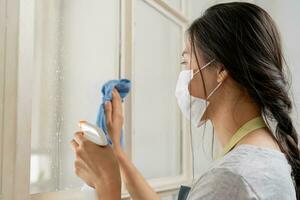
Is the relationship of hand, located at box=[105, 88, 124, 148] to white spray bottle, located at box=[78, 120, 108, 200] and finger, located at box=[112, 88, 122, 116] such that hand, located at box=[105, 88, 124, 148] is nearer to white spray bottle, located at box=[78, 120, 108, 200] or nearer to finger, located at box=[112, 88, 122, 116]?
finger, located at box=[112, 88, 122, 116]

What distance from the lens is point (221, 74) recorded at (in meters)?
0.92

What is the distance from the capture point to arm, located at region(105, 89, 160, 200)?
3.51 feet

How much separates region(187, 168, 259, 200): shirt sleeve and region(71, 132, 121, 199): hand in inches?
10.2

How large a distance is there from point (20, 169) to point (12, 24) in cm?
34

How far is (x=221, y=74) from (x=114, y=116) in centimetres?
32

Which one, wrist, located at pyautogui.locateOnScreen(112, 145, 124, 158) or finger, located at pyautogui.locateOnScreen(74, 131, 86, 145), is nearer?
finger, located at pyautogui.locateOnScreen(74, 131, 86, 145)

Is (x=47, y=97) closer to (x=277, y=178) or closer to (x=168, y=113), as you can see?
(x=277, y=178)

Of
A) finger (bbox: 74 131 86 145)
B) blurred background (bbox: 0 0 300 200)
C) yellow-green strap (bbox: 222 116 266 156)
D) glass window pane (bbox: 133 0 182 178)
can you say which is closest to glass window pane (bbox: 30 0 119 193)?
blurred background (bbox: 0 0 300 200)

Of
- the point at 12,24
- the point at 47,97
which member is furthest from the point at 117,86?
the point at 12,24

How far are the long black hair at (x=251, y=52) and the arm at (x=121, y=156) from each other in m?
0.27

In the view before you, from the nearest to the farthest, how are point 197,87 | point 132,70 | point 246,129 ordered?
point 246,129
point 197,87
point 132,70

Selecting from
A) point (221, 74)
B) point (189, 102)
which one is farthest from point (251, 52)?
point (189, 102)

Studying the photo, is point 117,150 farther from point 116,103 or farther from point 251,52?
point 251,52

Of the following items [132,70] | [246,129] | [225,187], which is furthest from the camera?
[132,70]
